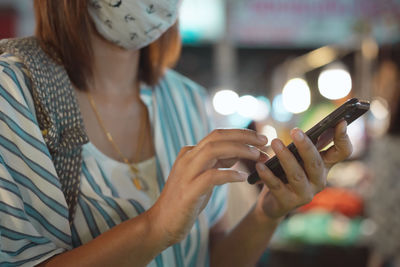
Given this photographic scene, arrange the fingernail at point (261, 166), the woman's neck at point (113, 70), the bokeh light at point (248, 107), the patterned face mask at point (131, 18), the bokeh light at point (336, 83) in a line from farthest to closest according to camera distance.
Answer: the bokeh light at point (248, 107)
the bokeh light at point (336, 83)
the woman's neck at point (113, 70)
the patterned face mask at point (131, 18)
the fingernail at point (261, 166)

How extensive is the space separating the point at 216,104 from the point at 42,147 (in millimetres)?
5081

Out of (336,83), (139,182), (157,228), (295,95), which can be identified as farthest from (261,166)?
(336,83)

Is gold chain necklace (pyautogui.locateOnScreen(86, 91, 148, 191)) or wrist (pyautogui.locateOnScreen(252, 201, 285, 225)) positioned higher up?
gold chain necklace (pyautogui.locateOnScreen(86, 91, 148, 191))

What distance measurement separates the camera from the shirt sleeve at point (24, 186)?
0.76 metres

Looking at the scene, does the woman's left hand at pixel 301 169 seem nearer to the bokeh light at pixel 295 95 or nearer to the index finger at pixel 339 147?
the index finger at pixel 339 147

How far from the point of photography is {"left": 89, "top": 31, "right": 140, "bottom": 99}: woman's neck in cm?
106

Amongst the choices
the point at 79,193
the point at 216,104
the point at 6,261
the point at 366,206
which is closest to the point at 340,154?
the point at 79,193

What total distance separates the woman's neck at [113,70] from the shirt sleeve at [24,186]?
0.24 metres

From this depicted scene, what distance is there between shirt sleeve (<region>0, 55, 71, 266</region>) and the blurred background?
63.8 inches

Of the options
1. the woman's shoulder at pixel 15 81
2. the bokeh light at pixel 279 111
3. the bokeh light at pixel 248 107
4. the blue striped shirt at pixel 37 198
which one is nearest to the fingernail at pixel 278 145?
the blue striped shirt at pixel 37 198

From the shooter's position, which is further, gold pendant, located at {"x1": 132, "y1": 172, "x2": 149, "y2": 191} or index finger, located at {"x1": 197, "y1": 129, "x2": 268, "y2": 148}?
gold pendant, located at {"x1": 132, "y1": 172, "x2": 149, "y2": 191}

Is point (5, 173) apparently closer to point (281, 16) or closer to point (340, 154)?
point (340, 154)

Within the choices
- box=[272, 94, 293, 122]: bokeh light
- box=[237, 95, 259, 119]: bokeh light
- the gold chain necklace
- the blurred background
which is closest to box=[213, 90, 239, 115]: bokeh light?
the blurred background

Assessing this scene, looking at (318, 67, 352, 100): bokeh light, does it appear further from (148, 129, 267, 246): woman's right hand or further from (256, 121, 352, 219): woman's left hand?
(148, 129, 267, 246): woman's right hand
